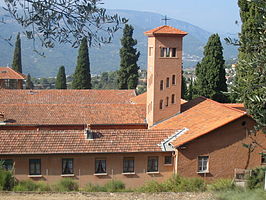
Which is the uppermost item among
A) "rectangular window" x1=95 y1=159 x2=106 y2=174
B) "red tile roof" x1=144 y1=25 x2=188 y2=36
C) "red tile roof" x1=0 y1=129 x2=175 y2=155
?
"red tile roof" x1=144 y1=25 x2=188 y2=36

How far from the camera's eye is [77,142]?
21609mm

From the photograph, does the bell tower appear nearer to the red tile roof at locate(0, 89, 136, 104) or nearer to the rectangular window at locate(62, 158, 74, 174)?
the rectangular window at locate(62, 158, 74, 174)

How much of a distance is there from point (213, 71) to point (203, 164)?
539 inches

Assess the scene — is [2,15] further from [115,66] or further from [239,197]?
[115,66]

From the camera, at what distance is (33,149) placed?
20656 mm

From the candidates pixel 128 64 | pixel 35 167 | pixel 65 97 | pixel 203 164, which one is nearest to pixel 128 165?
pixel 203 164

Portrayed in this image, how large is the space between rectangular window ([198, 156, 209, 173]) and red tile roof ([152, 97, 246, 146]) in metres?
1.32

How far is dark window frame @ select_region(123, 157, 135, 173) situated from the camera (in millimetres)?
21562

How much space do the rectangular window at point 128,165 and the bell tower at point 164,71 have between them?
555 cm

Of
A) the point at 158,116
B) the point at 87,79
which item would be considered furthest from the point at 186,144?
the point at 87,79

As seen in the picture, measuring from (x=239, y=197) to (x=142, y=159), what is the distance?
9372 millimetres

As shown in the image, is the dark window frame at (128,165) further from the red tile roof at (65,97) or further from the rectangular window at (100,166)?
the red tile roof at (65,97)

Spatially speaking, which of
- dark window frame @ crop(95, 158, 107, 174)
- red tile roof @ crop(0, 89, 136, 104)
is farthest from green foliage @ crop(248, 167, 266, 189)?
red tile roof @ crop(0, 89, 136, 104)

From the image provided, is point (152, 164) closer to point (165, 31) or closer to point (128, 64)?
point (165, 31)
